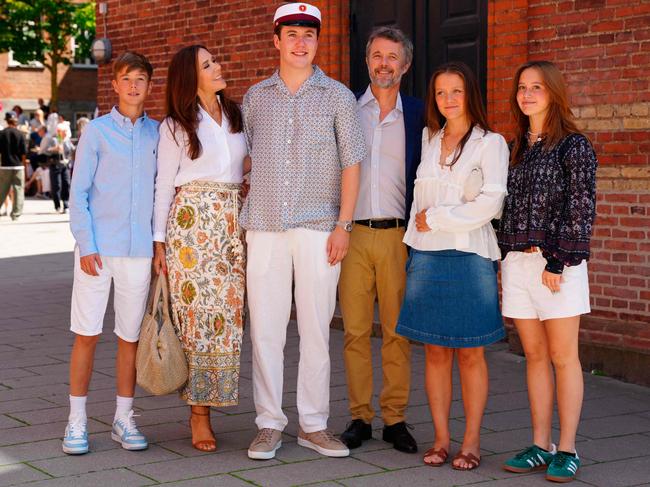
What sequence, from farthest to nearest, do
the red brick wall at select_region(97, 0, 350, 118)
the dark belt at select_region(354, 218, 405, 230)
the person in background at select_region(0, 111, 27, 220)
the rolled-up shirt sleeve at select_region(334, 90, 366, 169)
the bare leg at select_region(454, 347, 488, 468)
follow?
the person in background at select_region(0, 111, 27, 220) < the red brick wall at select_region(97, 0, 350, 118) < the dark belt at select_region(354, 218, 405, 230) < the rolled-up shirt sleeve at select_region(334, 90, 366, 169) < the bare leg at select_region(454, 347, 488, 468)

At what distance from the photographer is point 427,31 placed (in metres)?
9.41

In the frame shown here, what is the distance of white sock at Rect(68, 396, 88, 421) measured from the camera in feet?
19.3

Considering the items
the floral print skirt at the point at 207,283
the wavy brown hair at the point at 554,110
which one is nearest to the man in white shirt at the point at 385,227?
the floral print skirt at the point at 207,283

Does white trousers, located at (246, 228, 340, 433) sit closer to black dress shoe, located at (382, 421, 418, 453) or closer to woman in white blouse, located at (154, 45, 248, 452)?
woman in white blouse, located at (154, 45, 248, 452)

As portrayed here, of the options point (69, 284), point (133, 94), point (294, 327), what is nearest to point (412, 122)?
point (133, 94)

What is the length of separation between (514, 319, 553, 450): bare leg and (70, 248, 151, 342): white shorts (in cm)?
184

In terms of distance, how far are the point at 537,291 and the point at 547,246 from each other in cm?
22

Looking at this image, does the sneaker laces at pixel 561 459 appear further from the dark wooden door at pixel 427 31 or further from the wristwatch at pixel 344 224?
the dark wooden door at pixel 427 31

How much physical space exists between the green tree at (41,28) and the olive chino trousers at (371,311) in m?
33.7

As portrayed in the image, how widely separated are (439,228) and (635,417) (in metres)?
1.98

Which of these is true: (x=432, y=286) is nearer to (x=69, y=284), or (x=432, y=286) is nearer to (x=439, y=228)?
(x=439, y=228)

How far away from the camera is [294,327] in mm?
9852

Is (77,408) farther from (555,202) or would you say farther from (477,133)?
(555,202)

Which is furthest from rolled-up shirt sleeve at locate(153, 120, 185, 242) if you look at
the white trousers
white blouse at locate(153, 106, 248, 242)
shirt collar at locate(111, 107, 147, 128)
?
the white trousers
